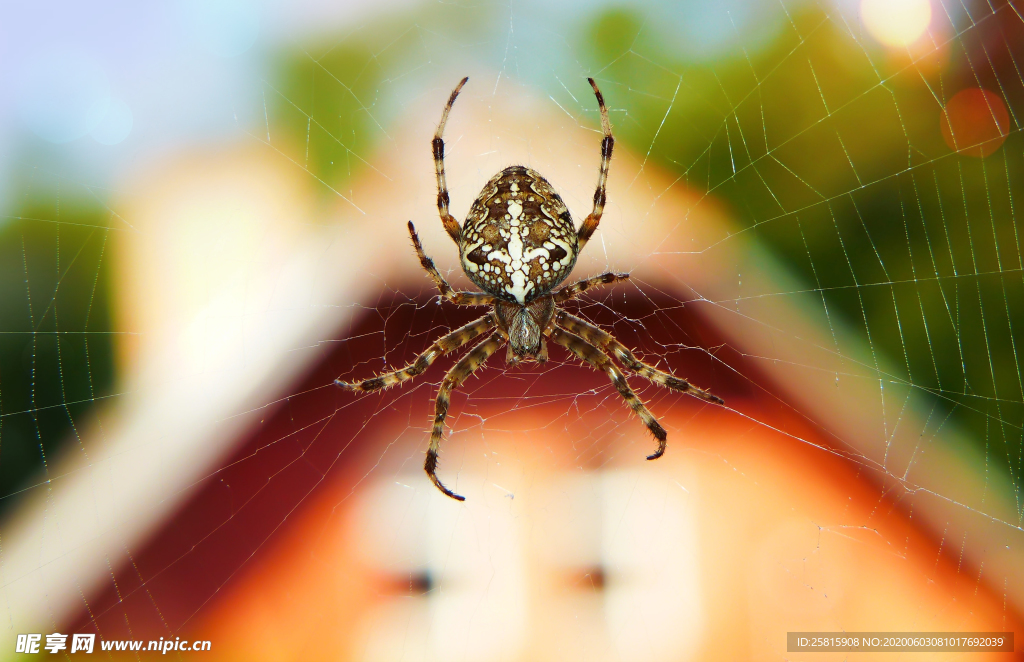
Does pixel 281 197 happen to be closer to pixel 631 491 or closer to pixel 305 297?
pixel 305 297

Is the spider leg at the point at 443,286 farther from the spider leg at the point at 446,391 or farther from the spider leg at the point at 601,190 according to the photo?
the spider leg at the point at 601,190

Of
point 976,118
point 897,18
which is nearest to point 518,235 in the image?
point 897,18

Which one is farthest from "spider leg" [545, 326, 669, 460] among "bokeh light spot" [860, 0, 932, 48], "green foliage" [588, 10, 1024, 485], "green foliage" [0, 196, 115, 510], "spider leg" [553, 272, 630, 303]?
"green foliage" [0, 196, 115, 510]

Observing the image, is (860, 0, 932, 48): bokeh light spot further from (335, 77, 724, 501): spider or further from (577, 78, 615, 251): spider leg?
(335, 77, 724, 501): spider

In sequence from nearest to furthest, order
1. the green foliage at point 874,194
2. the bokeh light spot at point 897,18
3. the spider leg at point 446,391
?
the spider leg at point 446,391
the bokeh light spot at point 897,18
the green foliage at point 874,194

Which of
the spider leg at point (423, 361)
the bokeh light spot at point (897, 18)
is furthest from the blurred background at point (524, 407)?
the spider leg at point (423, 361)

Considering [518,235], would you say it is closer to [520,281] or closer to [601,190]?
[520,281]
